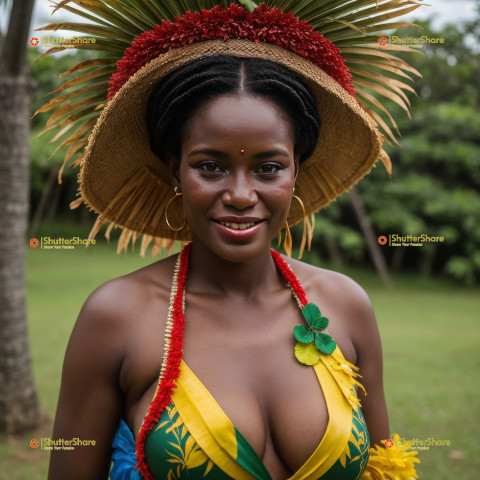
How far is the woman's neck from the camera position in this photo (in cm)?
192

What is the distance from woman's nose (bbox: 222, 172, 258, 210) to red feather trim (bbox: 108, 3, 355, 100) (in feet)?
1.52

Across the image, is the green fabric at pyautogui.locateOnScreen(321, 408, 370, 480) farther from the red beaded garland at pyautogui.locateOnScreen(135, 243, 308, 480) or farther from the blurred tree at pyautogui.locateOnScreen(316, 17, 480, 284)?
the blurred tree at pyautogui.locateOnScreen(316, 17, 480, 284)

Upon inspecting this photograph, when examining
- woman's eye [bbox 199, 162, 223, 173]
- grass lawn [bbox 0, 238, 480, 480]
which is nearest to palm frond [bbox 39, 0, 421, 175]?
woman's eye [bbox 199, 162, 223, 173]

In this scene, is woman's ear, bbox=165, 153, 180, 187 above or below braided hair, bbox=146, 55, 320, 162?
below

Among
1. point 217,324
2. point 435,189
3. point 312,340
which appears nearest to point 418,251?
point 435,189

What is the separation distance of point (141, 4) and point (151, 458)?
1473mm

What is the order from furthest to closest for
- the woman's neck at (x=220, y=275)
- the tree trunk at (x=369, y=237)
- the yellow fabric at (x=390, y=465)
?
1. the tree trunk at (x=369, y=237)
2. the yellow fabric at (x=390, y=465)
3. the woman's neck at (x=220, y=275)

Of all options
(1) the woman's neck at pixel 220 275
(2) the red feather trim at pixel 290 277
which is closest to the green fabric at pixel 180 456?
(1) the woman's neck at pixel 220 275

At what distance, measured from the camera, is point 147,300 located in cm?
181

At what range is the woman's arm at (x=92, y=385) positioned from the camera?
1.70 meters

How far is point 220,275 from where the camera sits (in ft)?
6.32

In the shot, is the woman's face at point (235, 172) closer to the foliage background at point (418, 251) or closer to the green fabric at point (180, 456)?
the green fabric at point (180, 456)

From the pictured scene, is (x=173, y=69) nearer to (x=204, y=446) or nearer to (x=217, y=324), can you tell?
(x=217, y=324)

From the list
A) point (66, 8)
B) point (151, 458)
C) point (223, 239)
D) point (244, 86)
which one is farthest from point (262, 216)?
point (66, 8)
